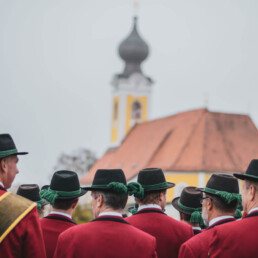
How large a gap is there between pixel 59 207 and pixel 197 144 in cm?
3900

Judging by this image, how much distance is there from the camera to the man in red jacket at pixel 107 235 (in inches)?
195

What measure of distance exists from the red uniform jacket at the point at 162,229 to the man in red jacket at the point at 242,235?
40.8 inches

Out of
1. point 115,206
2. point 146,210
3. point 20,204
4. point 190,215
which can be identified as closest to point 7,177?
point 20,204

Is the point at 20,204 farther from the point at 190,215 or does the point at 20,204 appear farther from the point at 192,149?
the point at 192,149

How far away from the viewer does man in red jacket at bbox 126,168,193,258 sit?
19.6 feet

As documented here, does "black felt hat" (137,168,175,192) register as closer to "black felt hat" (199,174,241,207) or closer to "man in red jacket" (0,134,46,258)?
"black felt hat" (199,174,241,207)

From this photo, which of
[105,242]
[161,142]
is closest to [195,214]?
[105,242]

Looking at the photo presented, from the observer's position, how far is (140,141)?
5300cm

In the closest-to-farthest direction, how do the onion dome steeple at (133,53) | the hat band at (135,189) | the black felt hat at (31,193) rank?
the hat band at (135,189) < the black felt hat at (31,193) < the onion dome steeple at (133,53)

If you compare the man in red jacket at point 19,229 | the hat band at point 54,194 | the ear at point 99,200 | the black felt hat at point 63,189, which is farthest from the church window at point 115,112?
the man in red jacket at point 19,229

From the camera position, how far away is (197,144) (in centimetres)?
4444

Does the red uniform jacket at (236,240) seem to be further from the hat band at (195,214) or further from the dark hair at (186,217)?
the dark hair at (186,217)

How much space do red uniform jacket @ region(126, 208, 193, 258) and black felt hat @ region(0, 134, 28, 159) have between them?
1614mm

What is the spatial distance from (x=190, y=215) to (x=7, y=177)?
2.55 metres
